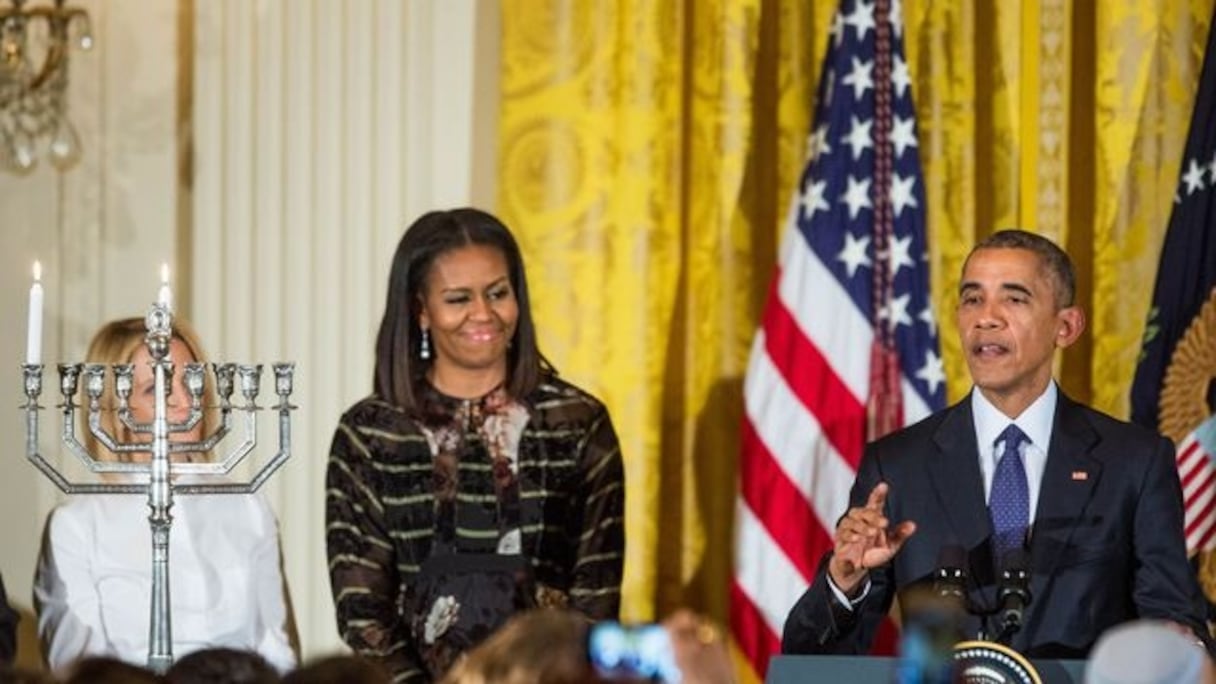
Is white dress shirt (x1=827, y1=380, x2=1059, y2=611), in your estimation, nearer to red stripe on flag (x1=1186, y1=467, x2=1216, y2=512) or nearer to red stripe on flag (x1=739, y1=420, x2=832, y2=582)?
red stripe on flag (x1=1186, y1=467, x2=1216, y2=512)

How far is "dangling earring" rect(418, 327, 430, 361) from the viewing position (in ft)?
18.6

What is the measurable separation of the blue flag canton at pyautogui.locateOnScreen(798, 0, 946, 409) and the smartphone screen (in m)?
3.81

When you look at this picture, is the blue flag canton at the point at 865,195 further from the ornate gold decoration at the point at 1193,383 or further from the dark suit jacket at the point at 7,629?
the dark suit jacket at the point at 7,629

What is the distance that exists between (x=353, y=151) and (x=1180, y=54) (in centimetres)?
224

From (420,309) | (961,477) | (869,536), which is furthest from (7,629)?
(961,477)

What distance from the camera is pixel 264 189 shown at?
23.4ft

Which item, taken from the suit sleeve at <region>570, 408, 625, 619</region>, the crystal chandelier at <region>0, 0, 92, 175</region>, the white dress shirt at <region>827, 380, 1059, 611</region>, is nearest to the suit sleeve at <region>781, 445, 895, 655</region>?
the white dress shirt at <region>827, 380, 1059, 611</region>

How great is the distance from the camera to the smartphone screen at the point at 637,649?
2.92m

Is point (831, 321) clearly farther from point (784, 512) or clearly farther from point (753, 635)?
point (753, 635)

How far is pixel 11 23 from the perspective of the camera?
683 centimetres

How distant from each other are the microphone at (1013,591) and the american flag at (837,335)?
2.20 meters

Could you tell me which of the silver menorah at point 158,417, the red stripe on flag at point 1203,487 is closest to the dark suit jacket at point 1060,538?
the silver menorah at point 158,417

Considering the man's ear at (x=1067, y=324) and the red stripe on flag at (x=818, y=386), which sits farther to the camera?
the red stripe on flag at (x=818, y=386)

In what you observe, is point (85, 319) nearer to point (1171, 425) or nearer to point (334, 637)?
point (334, 637)
